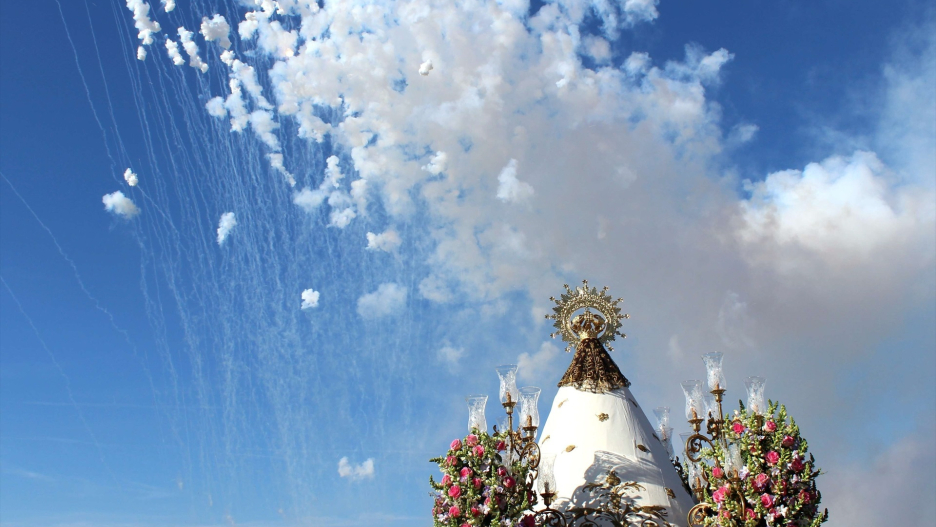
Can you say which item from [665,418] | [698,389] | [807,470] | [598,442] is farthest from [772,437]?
[665,418]

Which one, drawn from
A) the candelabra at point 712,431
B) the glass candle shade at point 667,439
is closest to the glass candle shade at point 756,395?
the candelabra at point 712,431

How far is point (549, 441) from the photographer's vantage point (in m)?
16.6

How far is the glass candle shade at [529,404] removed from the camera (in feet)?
51.1

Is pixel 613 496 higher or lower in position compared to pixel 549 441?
lower

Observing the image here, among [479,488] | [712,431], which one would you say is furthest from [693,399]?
[479,488]

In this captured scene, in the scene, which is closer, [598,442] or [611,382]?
[598,442]

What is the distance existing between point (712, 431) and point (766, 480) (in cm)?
272

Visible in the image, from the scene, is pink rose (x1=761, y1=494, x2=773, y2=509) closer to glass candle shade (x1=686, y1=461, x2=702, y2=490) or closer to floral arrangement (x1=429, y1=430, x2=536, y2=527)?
glass candle shade (x1=686, y1=461, x2=702, y2=490)

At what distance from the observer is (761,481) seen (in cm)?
1153

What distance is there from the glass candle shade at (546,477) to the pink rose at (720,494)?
3.45 m

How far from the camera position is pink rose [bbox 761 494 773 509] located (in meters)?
11.3

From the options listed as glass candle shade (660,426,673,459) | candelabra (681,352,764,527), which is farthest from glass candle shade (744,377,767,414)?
glass candle shade (660,426,673,459)

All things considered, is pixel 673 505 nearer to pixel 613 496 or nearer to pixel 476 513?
pixel 613 496

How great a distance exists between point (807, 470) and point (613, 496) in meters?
4.27
